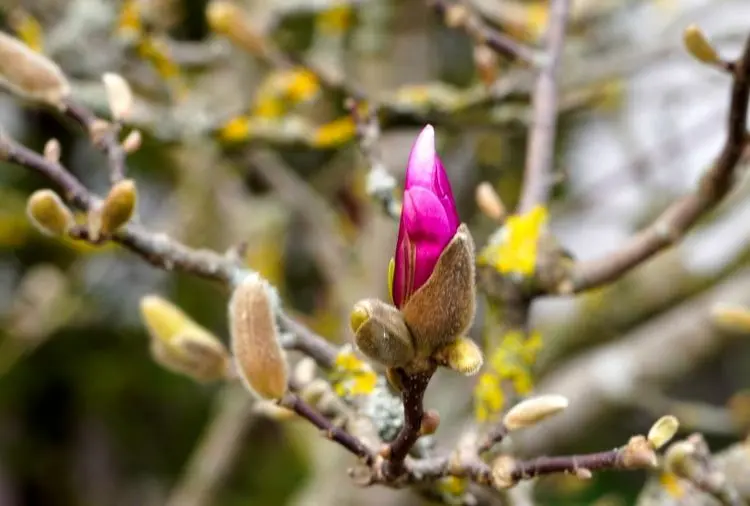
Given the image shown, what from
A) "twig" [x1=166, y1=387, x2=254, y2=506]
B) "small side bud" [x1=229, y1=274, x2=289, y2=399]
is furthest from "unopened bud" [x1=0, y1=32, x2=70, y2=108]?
"twig" [x1=166, y1=387, x2=254, y2=506]

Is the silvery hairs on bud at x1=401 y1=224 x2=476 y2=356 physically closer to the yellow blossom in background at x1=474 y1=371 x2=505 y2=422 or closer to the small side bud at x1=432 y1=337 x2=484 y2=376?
the small side bud at x1=432 y1=337 x2=484 y2=376

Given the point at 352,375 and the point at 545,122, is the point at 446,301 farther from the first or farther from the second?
the point at 545,122

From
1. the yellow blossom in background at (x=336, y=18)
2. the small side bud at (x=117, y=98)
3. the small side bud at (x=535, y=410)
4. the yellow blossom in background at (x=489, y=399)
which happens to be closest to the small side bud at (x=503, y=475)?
the small side bud at (x=535, y=410)

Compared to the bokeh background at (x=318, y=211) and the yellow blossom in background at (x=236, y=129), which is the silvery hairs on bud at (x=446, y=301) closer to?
the bokeh background at (x=318, y=211)

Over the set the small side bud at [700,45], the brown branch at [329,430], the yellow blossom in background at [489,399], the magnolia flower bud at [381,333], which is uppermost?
the small side bud at [700,45]

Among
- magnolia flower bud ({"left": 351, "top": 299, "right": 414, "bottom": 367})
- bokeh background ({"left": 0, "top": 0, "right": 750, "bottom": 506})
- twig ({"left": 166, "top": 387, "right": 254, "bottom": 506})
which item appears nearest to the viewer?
magnolia flower bud ({"left": 351, "top": 299, "right": 414, "bottom": 367})

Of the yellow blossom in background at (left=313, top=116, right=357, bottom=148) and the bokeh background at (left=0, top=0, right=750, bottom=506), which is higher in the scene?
the bokeh background at (left=0, top=0, right=750, bottom=506)

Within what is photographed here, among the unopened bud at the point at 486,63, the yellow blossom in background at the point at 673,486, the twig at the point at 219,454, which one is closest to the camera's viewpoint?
the yellow blossom in background at the point at 673,486
